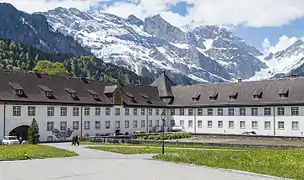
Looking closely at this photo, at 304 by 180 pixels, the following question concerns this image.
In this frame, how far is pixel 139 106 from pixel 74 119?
1373cm

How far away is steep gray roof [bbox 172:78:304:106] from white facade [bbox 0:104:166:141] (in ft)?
25.1

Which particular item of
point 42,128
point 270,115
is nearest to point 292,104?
point 270,115

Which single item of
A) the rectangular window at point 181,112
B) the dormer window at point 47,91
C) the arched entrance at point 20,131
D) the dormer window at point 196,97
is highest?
the dormer window at point 47,91

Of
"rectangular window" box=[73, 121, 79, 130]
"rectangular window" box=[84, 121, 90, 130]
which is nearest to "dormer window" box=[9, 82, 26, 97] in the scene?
"rectangular window" box=[73, 121, 79, 130]

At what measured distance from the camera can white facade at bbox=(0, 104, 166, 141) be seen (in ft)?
182

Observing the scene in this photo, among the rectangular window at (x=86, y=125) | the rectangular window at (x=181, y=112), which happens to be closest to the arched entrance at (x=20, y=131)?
the rectangular window at (x=86, y=125)

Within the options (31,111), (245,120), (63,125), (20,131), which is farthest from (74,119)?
(245,120)

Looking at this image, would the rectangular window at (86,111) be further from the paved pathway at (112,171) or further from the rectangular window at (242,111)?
the paved pathway at (112,171)

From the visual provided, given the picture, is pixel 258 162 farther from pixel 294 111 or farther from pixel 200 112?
pixel 200 112

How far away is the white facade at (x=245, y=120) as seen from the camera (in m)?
64.1

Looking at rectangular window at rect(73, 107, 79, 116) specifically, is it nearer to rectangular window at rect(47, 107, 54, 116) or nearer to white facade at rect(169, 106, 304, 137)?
rectangular window at rect(47, 107, 54, 116)

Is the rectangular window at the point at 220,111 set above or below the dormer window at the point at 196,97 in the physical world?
below

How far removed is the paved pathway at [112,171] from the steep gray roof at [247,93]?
4259 cm

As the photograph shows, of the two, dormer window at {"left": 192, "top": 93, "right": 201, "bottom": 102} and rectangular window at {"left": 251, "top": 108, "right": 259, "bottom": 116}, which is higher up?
dormer window at {"left": 192, "top": 93, "right": 201, "bottom": 102}
